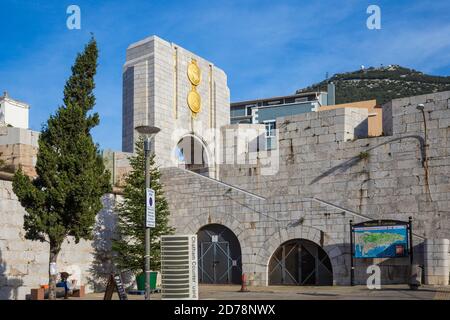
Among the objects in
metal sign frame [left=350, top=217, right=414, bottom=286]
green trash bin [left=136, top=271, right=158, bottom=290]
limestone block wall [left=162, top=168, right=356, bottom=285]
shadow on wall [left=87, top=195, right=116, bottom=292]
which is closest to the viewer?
metal sign frame [left=350, top=217, right=414, bottom=286]

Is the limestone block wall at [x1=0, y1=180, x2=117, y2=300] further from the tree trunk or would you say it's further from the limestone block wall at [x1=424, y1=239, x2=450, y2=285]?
the limestone block wall at [x1=424, y1=239, x2=450, y2=285]

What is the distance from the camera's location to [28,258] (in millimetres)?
21938

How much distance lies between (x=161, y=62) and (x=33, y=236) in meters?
18.1

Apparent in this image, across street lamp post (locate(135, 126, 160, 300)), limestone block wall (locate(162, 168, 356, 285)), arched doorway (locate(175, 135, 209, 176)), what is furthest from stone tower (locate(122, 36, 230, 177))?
street lamp post (locate(135, 126, 160, 300))

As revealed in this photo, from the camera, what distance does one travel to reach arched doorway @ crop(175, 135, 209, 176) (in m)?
36.3

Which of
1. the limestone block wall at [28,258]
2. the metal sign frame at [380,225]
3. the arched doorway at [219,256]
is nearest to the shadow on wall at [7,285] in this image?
the limestone block wall at [28,258]

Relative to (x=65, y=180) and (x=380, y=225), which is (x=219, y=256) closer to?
(x=380, y=225)

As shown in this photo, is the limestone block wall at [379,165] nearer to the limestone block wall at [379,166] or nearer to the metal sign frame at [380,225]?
the limestone block wall at [379,166]

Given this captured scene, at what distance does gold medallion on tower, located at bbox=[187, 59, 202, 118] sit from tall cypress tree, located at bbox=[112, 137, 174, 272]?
10884 millimetres

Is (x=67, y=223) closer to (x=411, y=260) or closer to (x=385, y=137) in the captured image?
(x=411, y=260)

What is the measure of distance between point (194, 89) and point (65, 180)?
67.2 ft
